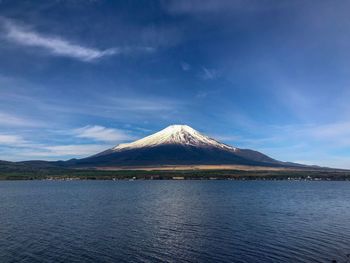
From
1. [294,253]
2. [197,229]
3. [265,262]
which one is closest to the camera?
[265,262]

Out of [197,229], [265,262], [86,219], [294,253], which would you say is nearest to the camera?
[265,262]

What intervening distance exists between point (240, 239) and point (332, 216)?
118 ft

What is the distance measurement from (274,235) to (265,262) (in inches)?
647

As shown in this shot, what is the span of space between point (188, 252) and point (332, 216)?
156 ft

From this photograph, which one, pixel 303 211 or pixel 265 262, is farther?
pixel 303 211

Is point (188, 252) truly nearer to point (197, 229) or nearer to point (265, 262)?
point (265, 262)

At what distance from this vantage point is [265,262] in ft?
144

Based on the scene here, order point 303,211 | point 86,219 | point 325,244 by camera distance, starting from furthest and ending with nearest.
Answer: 1. point 303,211
2. point 86,219
3. point 325,244

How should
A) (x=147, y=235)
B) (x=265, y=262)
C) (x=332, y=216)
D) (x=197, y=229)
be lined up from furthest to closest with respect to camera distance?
(x=332, y=216), (x=197, y=229), (x=147, y=235), (x=265, y=262)

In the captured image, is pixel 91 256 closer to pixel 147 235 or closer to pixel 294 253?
pixel 147 235

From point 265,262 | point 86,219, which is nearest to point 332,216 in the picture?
point 265,262

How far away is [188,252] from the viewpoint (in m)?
48.5

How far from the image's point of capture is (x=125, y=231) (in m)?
63.1

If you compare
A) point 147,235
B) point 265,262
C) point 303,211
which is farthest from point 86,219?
point 303,211
